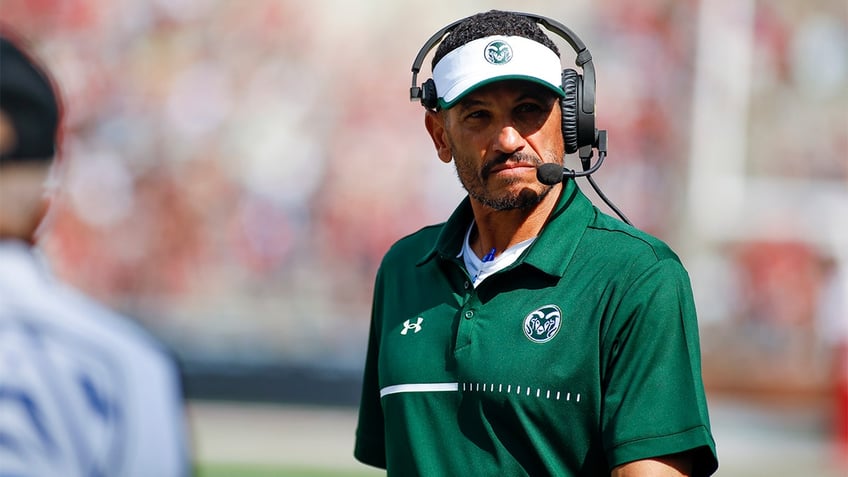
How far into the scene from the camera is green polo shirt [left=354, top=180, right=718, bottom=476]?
225cm

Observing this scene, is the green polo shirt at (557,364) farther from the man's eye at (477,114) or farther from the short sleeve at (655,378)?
the man's eye at (477,114)

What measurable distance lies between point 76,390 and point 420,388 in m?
0.79

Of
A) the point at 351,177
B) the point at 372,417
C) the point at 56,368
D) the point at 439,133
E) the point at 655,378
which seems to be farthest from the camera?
the point at 351,177

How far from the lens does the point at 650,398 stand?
2.24 metres

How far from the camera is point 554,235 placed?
2463mm

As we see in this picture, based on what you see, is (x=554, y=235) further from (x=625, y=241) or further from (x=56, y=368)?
(x=56, y=368)

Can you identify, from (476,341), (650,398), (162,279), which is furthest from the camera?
(162,279)

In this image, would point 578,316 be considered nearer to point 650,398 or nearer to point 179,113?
point 650,398

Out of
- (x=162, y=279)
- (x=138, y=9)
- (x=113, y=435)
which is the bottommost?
(x=113, y=435)

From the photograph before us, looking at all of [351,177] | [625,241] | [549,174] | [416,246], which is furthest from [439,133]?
[351,177]

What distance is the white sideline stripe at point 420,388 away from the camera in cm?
241

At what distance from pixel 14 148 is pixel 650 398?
108 centimetres

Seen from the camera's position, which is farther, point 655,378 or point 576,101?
point 576,101

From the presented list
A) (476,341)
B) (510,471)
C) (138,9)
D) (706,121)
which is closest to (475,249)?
(476,341)
